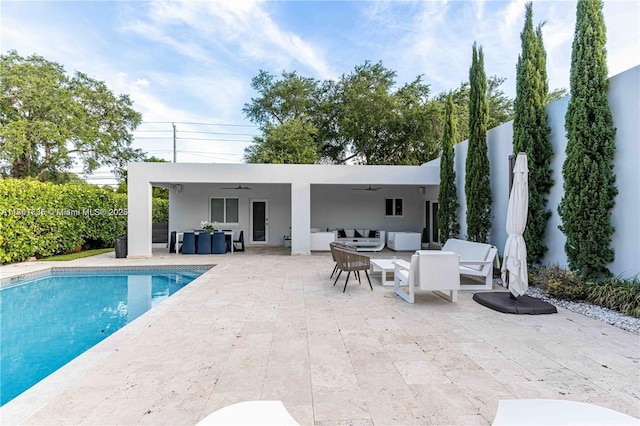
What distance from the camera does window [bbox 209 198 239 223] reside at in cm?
1407

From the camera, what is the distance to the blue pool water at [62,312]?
12.5 feet

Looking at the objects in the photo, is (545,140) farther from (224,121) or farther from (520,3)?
(224,121)

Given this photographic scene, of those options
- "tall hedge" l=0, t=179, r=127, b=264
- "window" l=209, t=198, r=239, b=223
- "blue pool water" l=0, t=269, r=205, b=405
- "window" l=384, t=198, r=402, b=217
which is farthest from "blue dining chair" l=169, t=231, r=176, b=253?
"window" l=384, t=198, r=402, b=217

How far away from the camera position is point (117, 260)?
10.1m

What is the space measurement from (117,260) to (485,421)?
35.5 feet

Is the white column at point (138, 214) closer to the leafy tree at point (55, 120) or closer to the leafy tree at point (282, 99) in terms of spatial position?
the leafy tree at point (55, 120)

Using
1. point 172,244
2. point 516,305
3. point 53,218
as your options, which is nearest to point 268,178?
point 172,244

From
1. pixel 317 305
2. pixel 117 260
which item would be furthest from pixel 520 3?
pixel 117 260

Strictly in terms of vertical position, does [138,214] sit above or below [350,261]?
above

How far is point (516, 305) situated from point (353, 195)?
10014mm

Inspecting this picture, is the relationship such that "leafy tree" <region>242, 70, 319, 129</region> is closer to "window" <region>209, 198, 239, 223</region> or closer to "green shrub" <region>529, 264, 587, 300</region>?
"window" <region>209, 198, 239, 223</region>

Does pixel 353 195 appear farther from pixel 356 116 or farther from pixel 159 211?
pixel 159 211

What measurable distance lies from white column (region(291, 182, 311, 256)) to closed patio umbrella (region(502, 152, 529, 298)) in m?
6.91

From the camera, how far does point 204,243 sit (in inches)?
459
